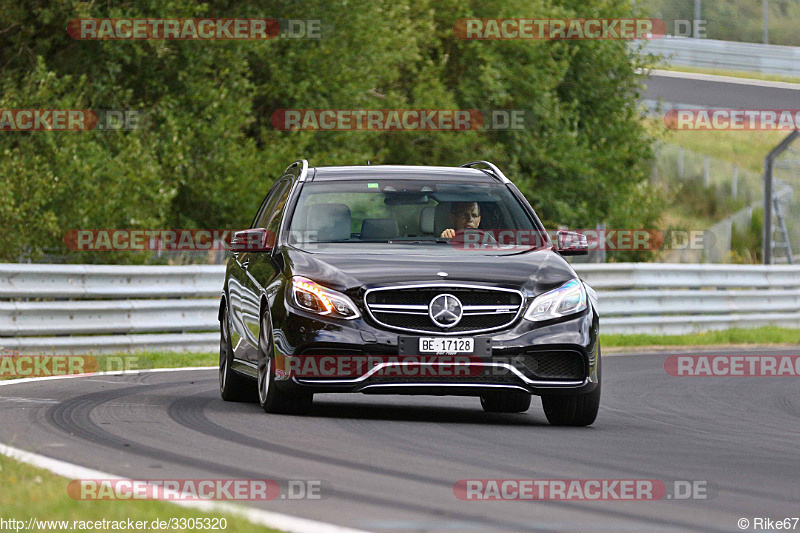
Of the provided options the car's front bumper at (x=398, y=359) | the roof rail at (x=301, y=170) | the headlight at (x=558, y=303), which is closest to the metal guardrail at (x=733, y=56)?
the roof rail at (x=301, y=170)

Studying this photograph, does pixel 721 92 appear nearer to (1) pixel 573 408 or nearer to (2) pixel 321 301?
(1) pixel 573 408

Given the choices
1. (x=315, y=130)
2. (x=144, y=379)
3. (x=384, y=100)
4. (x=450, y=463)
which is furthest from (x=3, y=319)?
(x=384, y=100)

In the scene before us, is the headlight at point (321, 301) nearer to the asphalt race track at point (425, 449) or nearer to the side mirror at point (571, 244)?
the asphalt race track at point (425, 449)

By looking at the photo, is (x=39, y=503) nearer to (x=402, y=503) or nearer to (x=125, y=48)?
(x=402, y=503)

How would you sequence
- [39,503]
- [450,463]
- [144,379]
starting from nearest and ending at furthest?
1. [39,503]
2. [450,463]
3. [144,379]

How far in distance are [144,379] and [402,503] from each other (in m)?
7.39

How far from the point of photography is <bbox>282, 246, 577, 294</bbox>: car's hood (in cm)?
936

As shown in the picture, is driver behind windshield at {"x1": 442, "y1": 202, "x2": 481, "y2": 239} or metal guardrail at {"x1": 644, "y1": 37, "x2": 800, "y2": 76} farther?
metal guardrail at {"x1": 644, "y1": 37, "x2": 800, "y2": 76}

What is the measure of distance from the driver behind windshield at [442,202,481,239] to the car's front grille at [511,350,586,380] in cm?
143

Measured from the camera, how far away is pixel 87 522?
543 cm

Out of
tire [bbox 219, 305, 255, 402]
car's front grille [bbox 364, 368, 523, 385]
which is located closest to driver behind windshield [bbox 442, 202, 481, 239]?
car's front grille [bbox 364, 368, 523, 385]

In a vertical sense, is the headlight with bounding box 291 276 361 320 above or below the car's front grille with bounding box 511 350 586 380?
above

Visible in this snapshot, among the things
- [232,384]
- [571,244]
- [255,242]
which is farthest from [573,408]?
[232,384]

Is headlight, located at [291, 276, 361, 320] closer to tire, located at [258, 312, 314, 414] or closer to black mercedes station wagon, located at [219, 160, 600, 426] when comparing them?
black mercedes station wagon, located at [219, 160, 600, 426]
